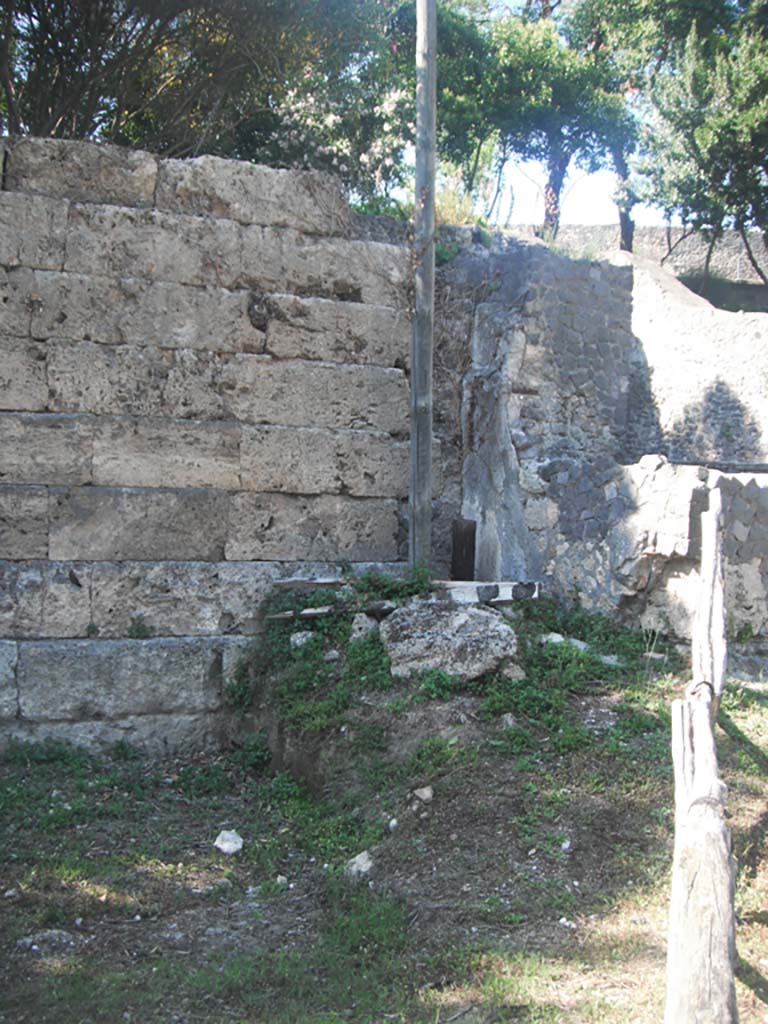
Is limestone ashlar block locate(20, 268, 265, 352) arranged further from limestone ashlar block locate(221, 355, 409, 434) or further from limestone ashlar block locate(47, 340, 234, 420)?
limestone ashlar block locate(221, 355, 409, 434)

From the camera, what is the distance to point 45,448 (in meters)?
6.26

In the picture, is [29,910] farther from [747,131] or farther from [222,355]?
[747,131]

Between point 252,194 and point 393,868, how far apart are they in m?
4.63

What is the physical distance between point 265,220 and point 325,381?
3.95 feet

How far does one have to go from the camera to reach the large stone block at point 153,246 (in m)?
6.39

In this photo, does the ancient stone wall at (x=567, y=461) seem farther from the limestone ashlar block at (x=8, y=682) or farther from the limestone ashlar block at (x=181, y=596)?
the limestone ashlar block at (x=8, y=682)

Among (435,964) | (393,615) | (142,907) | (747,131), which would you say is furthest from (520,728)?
(747,131)

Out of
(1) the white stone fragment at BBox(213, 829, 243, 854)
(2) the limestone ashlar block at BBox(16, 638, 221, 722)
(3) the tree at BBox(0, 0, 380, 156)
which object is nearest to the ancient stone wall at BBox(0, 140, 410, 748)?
(2) the limestone ashlar block at BBox(16, 638, 221, 722)

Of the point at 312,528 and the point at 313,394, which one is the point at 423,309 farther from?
the point at 312,528

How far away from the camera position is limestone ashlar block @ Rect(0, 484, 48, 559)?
20.3 ft

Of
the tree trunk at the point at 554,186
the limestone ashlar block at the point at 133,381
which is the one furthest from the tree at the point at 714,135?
the limestone ashlar block at the point at 133,381

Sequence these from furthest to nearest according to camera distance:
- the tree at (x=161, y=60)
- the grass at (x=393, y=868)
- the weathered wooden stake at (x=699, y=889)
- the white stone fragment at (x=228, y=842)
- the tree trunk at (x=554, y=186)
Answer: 1. the tree trunk at (x=554, y=186)
2. the tree at (x=161, y=60)
3. the white stone fragment at (x=228, y=842)
4. the grass at (x=393, y=868)
5. the weathered wooden stake at (x=699, y=889)

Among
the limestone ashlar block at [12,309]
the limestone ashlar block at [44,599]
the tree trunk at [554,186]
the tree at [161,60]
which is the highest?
the tree trunk at [554,186]

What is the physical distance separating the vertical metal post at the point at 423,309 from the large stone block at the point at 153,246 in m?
1.34
